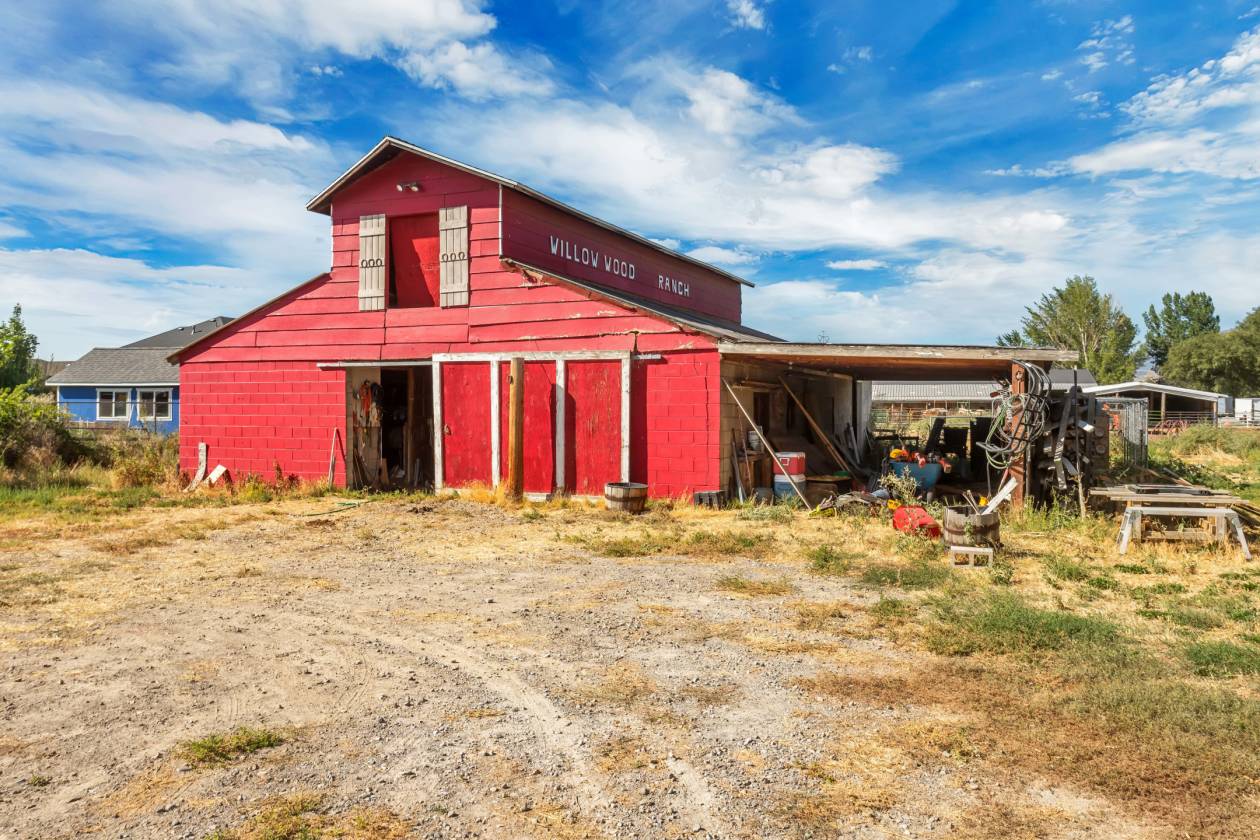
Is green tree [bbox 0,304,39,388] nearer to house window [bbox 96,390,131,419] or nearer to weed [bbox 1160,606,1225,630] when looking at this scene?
house window [bbox 96,390,131,419]

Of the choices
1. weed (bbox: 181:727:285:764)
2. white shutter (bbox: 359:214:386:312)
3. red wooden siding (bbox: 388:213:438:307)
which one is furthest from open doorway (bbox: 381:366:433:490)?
weed (bbox: 181:727:285:764)

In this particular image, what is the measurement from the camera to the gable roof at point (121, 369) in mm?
36219

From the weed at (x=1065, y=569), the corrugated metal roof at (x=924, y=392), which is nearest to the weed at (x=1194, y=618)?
the weed at (x=1065, y=569)

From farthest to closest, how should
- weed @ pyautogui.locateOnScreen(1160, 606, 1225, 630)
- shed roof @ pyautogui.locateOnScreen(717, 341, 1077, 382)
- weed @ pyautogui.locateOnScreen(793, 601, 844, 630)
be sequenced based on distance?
shed roof @ pyautogui.locateOnScreen(717, 341, 1077, 382) → weed @ pyautogui.locateOnScreen(793, 601, 844, 630) → weed @ pyautogui.locateOnScreen(1160, 606, 1225, 630)

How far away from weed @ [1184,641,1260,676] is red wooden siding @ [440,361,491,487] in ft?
37.6

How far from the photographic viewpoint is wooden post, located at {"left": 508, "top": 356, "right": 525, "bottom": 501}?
1445 centimetres

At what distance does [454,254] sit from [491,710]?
1184 cm

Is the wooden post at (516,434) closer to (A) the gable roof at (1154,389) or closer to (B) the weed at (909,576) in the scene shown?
(B) the weed at (909,576)

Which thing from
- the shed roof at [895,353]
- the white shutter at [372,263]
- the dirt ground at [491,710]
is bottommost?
the dirt ground at [491,710]

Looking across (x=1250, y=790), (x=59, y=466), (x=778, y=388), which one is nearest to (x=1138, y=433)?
(x=778, y=388)

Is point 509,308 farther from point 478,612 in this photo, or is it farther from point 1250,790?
point 1250,790

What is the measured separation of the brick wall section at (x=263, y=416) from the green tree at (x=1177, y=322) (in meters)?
89.4

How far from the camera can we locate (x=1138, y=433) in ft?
67.2

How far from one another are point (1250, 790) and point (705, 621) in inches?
146
